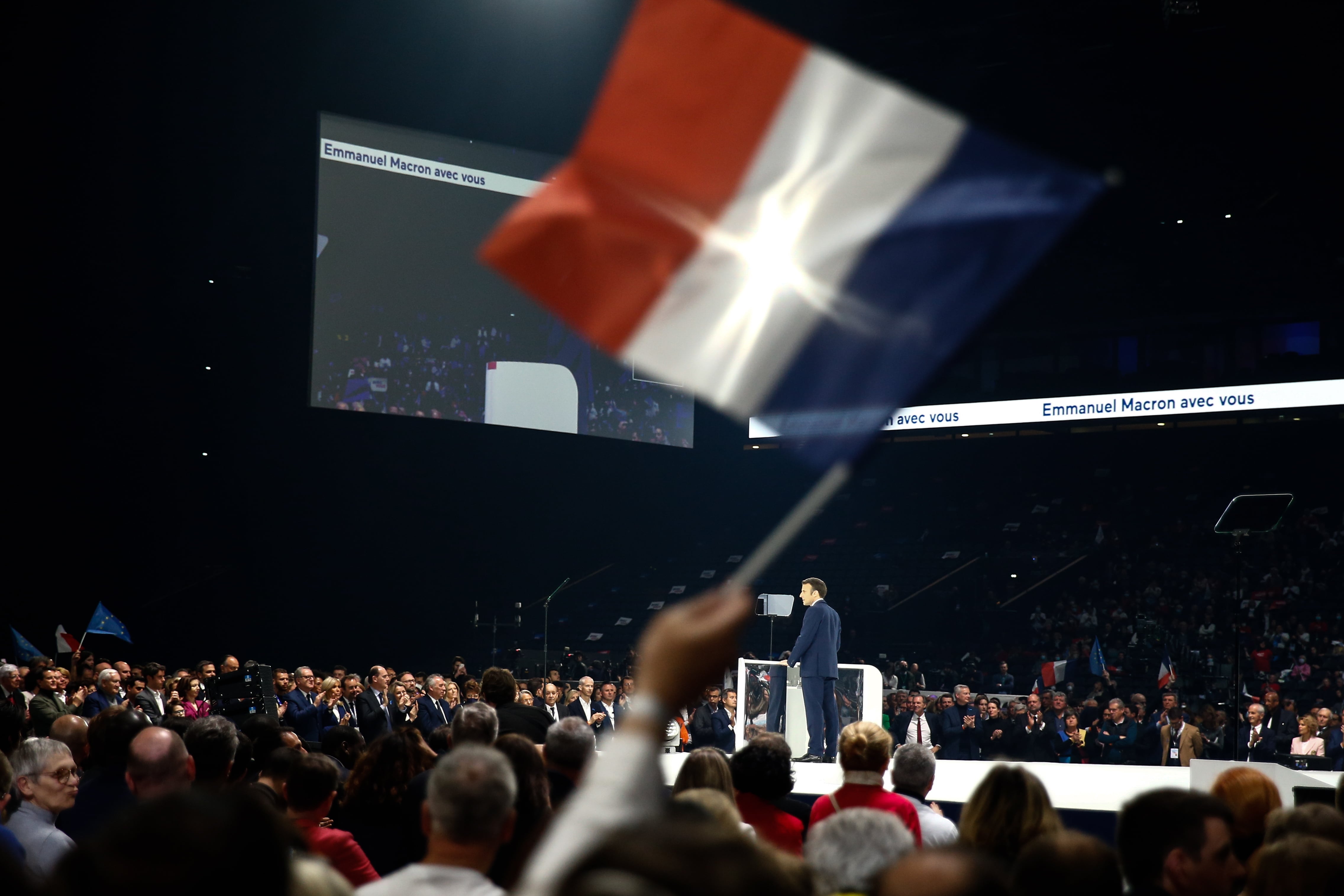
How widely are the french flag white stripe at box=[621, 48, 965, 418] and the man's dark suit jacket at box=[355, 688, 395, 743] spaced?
9.61 meters

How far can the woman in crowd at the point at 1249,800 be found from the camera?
3.83m

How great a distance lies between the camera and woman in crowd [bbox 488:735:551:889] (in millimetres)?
3527

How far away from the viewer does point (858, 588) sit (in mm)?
24359

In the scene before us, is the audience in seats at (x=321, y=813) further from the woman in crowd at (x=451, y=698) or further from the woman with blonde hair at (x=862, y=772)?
the woman in crowd at (x=451, y=698)

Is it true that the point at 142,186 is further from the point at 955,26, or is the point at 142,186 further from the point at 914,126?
the point at 914,126

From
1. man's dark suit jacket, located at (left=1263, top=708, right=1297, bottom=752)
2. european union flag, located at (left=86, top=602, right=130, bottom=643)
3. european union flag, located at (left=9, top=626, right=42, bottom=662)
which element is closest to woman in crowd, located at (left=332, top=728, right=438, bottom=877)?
man's dark suit jacket, located at (left=1263, top=708, right=1297, bottom=752)

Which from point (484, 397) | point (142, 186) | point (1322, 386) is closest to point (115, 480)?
point (142, 186)

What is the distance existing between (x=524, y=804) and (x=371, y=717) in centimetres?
815

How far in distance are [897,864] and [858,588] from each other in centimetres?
2332

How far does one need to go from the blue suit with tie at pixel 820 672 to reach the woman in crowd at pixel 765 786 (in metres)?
5.52

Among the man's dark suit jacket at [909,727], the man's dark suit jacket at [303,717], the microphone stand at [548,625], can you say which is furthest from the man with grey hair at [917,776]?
the microphone stand at [548,625]

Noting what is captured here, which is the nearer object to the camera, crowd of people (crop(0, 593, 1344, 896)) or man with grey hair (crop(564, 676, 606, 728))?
crowd of people (crop(0, 593, 1344, 896))

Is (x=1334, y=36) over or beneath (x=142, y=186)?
over

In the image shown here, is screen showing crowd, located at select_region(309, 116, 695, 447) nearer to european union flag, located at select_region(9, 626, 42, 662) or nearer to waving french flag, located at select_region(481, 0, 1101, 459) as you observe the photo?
european union flag, located at select_region(9, 626, 42, 662)
